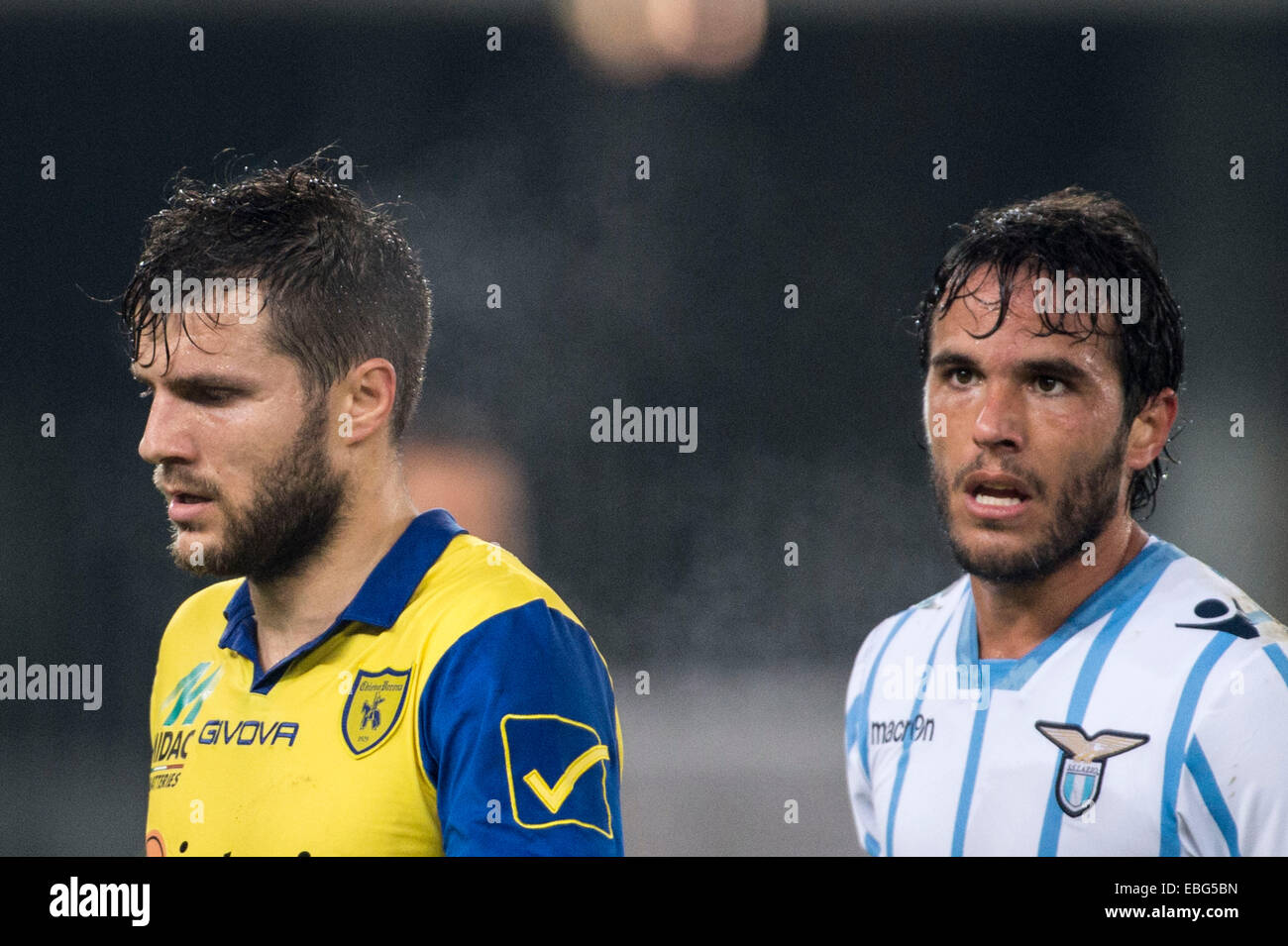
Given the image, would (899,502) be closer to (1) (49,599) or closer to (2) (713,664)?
(2) (713,664)

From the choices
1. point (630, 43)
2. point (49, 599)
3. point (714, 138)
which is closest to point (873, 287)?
point (714, 138)

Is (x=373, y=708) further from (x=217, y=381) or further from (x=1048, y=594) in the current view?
(x=1048, y=594)

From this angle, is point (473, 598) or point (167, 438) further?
point (167, 438)

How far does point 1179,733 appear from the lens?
2400mm

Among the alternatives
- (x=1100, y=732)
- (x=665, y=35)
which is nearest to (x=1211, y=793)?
(x=1100, y=732)

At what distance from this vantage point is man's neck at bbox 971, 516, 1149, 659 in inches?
107

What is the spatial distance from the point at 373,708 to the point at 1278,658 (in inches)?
65.5

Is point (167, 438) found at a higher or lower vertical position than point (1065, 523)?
higher

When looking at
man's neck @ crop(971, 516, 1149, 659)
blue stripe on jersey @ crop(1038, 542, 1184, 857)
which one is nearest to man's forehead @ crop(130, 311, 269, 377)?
man's neck @ crop(971, 516, 1149, 659)

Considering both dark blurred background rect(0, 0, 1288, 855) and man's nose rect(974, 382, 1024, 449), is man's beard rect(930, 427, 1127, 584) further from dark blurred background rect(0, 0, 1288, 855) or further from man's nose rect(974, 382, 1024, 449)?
dark blurred background rect(0, 0, 1288, 855)

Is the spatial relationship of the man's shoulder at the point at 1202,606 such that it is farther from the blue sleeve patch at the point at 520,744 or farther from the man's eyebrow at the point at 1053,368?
the blue sleeve patch at the point at 520,744

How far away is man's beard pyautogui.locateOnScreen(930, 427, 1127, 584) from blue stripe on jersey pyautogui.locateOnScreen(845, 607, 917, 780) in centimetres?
50

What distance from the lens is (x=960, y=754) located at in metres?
2.78

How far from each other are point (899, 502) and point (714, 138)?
1.57 meters
